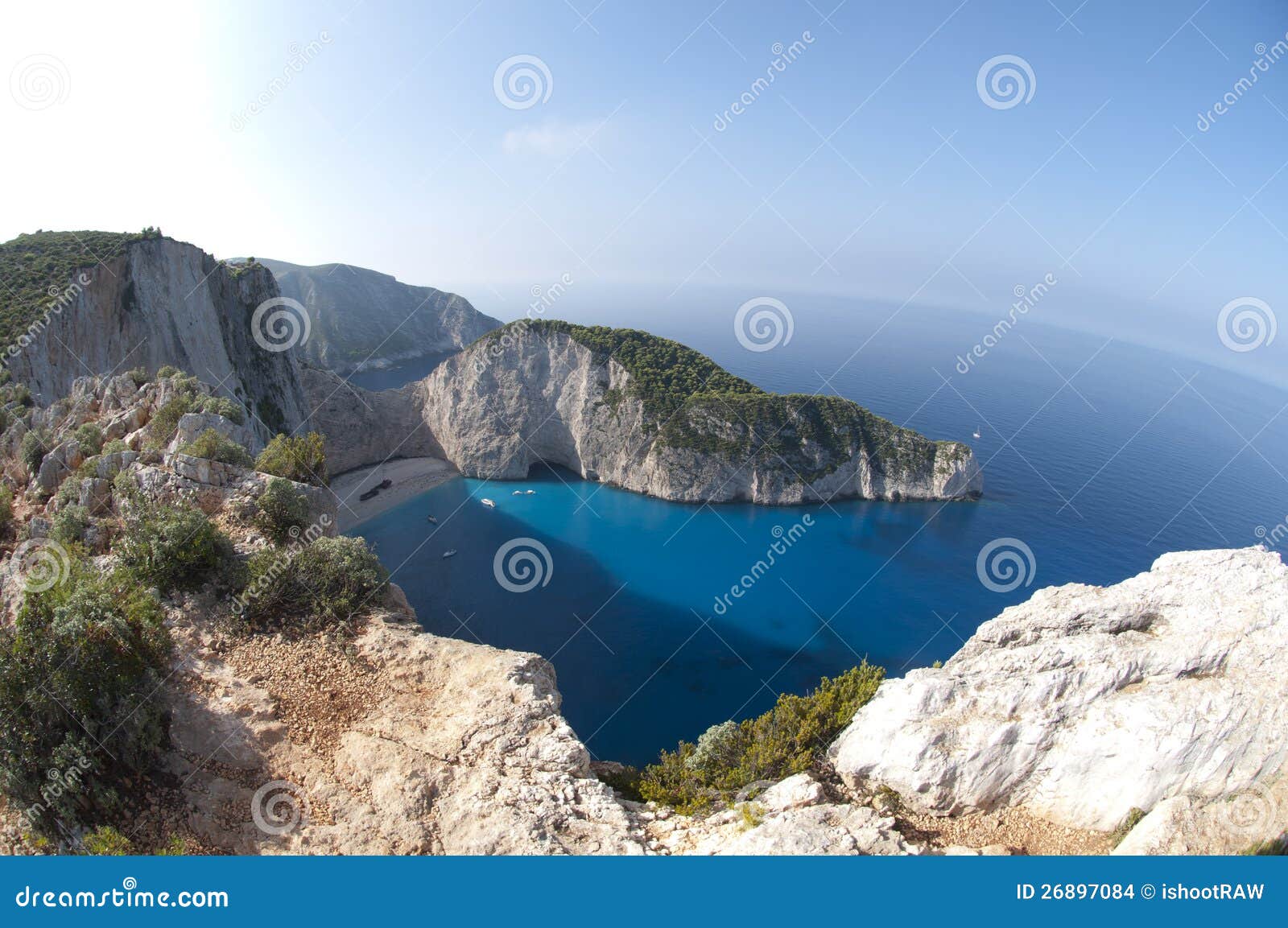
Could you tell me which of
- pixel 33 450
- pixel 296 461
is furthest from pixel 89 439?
pixel 296 461

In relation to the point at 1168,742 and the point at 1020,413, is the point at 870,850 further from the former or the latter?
the point at 1020,413

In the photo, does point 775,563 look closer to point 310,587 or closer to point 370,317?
point 310,587

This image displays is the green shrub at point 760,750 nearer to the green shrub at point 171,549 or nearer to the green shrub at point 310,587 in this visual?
the green shrub at point 310,587

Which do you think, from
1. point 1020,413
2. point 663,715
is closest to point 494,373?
point 663,715

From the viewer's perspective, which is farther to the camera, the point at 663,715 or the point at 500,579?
the point at 500,579

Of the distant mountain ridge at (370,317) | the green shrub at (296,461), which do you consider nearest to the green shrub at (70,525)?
the green shrub at (296,461)

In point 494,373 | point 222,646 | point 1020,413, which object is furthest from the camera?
point 1020,413
